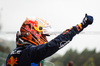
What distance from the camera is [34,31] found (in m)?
2.16

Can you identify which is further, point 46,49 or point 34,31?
point 34,31

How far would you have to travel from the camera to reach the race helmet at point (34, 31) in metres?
2.11

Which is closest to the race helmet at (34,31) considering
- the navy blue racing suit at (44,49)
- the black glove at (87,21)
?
the navy blue racing suit at (44,49)

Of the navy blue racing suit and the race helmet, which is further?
the race helmet

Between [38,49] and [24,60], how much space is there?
0.25 m

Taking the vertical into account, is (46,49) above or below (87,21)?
below

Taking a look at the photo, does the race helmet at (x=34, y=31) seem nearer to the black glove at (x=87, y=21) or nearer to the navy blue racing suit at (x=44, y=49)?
the navy blue racing suit at (x=44, y=49)

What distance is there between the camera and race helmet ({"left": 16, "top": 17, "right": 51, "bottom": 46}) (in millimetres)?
2107

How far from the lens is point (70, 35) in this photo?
Answer: 1.67 m

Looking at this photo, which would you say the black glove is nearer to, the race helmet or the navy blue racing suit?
the navy blue racing suit

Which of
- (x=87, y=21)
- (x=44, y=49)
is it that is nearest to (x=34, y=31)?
(x=44, y=49)

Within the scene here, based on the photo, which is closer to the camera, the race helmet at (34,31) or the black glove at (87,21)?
the black glove at (87,21)

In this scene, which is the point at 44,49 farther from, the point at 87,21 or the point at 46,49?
the point at 87,21

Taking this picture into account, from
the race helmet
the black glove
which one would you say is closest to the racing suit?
the black glove
